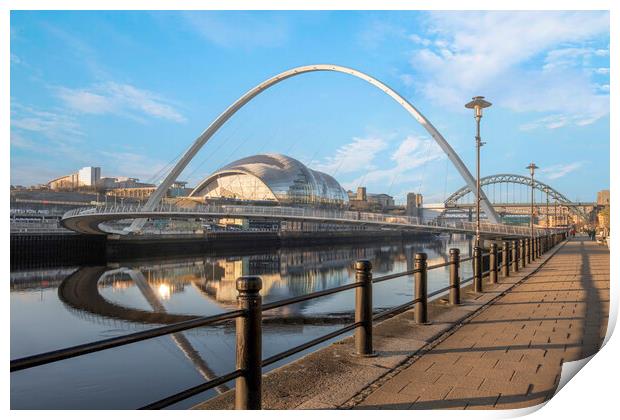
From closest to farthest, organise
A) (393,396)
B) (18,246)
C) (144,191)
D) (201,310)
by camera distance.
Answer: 1. (393,396)
2. (201,310)
3. (18,246)
4. (144,191)

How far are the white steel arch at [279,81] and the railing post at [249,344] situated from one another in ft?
165

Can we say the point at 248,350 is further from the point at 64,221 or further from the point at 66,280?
the point at 64,221

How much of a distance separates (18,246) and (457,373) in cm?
4712

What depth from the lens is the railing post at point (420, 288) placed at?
24.8 ft

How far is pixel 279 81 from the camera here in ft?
227

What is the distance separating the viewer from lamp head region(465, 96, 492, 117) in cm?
1911

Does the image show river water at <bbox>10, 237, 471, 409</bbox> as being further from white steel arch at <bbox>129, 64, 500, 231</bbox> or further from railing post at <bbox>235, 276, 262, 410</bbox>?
white steel arch at <bbox>129, 64, 500, 231</bbox>

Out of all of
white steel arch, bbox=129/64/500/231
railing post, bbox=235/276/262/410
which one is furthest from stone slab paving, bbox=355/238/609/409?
white steel arch, bbox=129/64/500/231

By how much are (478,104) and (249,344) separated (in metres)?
17.5

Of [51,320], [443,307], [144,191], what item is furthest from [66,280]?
[144,191]

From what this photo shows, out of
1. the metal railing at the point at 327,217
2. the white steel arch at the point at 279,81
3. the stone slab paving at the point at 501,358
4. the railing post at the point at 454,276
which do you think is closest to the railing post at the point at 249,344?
the stone slab paving at the point at 501,358

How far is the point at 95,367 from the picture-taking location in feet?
36.8

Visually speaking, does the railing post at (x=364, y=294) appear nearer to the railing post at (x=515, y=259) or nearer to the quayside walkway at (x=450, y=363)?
the quayside walkway at (x=450, y=363)

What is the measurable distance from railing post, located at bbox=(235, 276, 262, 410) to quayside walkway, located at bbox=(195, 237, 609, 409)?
0.45 meters
